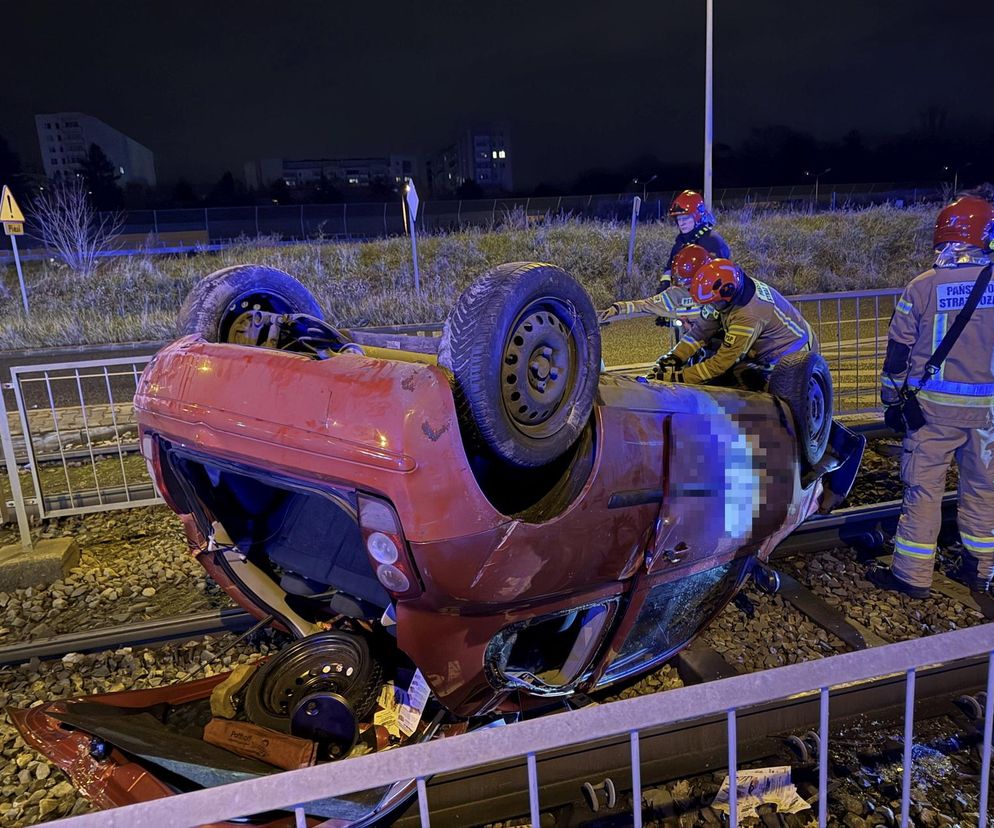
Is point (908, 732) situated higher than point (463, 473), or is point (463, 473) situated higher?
point (463, 473)

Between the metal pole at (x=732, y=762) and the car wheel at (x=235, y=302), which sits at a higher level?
the car wheel at (x=235, y=302)

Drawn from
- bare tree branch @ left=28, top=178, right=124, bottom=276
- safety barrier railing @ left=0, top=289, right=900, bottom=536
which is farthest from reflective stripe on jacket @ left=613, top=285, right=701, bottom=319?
bare tree branch @ left=28, top=178, right=124, bottom=276

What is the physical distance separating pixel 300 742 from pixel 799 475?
2.38 metres

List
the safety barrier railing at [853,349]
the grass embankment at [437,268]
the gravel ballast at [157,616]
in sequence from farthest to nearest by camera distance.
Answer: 1. the grass embankment at [437,268]
2. the safety barrier railing at [853,349]
3. the gravel ballast at [157,616]

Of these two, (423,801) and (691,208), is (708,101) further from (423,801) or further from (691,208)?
(423,801)

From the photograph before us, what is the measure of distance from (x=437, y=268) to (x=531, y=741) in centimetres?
2110

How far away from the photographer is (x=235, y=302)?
10.1 feet

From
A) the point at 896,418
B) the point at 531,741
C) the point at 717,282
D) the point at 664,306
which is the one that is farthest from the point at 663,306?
the point at 531,741

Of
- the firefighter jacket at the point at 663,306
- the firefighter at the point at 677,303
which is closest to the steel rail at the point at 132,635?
the firefighter at the point at 677,303

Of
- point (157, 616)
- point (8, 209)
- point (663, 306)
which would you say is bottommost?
point (157, 616)

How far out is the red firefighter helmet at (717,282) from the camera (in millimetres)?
3920

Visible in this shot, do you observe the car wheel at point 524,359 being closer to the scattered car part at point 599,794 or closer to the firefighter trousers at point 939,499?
the scattered car part at point 599,794

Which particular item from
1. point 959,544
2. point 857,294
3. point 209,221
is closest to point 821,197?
point 209,221

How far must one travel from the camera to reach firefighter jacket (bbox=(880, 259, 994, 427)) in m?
3.95
